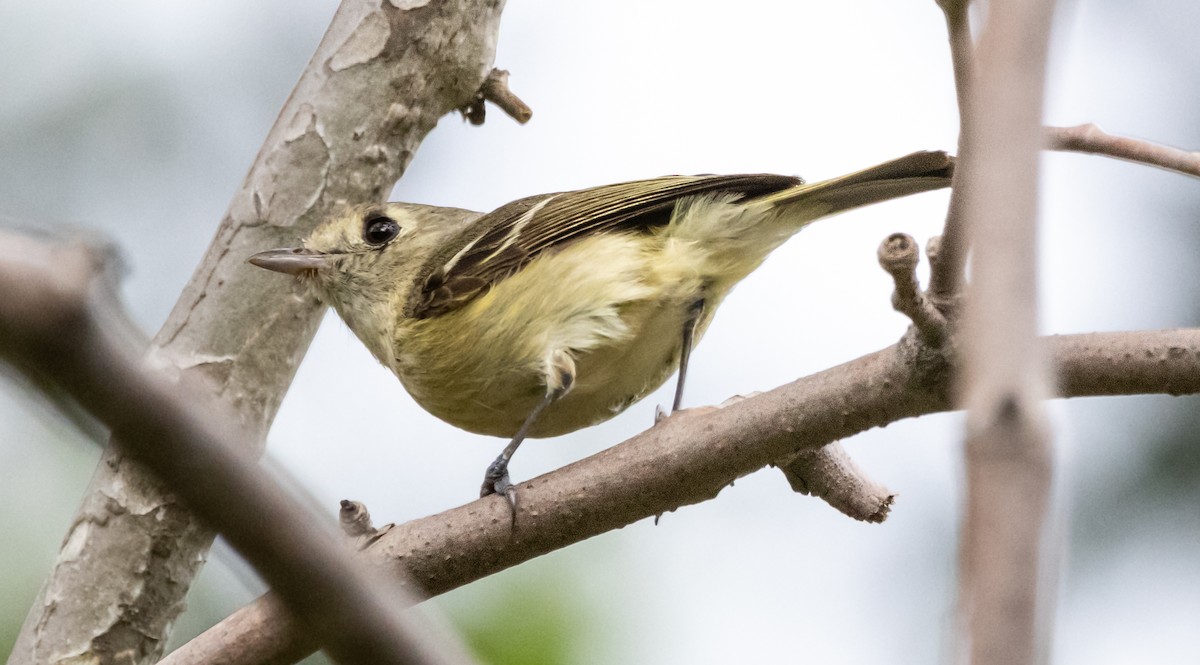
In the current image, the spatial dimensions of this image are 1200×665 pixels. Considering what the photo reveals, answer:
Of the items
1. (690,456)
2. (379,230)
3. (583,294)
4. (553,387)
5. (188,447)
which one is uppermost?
(379,230)

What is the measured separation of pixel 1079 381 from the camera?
232cm

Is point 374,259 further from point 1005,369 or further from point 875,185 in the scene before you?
point 1005,369

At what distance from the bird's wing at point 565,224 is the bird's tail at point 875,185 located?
7 centimetres

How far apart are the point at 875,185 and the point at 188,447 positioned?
316 centimetres

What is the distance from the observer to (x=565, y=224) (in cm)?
423

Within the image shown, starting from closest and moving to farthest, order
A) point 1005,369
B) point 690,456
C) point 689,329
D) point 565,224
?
point 1005,369, point 690,456, point 689,329, point 565,224

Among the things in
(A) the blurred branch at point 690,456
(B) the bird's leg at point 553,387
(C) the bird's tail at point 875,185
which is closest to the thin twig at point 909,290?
(A) the blurred branch at point 690,456

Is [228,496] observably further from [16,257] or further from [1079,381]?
[1079,381]

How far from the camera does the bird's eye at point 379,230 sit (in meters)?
4.66

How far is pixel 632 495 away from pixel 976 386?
2.23 m

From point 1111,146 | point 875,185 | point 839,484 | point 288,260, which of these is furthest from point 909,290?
point 288,260

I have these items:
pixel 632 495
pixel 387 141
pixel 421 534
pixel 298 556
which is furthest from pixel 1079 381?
pixel 387 141

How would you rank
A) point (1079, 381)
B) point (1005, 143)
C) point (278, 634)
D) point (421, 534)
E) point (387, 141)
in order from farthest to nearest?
point (387, 141), point (421, 534), point (278, 634), point (1079, 381), point (1005, 143)

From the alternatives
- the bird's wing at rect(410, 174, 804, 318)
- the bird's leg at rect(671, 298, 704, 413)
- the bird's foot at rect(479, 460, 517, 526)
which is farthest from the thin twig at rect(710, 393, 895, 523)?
the bird's wing at rect(410, 174, 804, 318)
